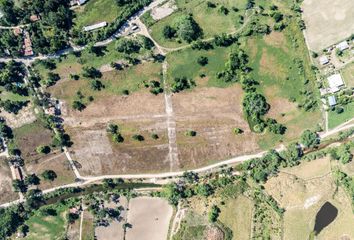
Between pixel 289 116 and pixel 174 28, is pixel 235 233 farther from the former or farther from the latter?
pixel 174 28

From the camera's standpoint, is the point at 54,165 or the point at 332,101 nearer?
the point at 332,101

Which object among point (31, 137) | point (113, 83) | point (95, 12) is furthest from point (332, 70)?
point (31, 137)

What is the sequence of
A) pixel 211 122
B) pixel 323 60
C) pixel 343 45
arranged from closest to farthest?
pixel 343 45 → pixel 323 60 → pixel 211 122

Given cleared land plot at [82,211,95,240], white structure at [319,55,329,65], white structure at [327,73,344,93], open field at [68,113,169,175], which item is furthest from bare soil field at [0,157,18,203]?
white structure at [327,73,344,93]

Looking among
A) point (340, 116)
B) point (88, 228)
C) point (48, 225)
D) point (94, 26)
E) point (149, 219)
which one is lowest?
point (88, 228)

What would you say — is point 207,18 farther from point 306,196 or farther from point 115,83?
point 306,196

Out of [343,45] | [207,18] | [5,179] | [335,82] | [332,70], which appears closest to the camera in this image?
[343,45]

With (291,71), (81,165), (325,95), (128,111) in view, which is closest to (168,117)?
(128,111)
